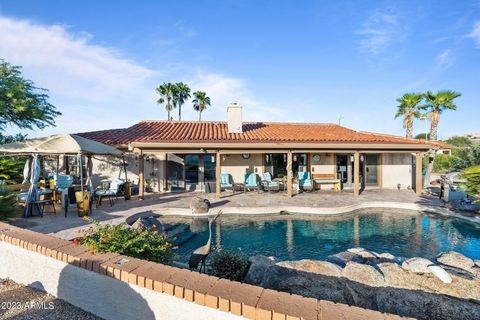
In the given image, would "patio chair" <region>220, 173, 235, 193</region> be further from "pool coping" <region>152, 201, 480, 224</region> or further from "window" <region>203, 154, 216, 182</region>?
"pool coping" <region>152, 201, 480, 224</region>

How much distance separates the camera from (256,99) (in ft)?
71.5

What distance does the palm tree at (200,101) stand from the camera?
113 ft

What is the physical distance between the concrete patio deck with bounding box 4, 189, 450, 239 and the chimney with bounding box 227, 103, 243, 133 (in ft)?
13.9

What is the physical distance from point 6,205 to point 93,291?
6143mm

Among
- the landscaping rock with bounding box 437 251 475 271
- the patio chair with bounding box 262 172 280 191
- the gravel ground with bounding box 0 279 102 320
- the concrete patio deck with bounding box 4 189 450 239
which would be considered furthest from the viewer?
the patio chair with bounding box 262 172 280 191

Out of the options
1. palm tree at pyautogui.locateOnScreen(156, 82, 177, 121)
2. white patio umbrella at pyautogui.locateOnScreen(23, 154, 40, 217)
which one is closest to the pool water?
white patio umbrella at pyautogui.locateOnScreen(23, 154, 40, 217)

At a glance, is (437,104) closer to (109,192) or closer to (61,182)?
(109,192)

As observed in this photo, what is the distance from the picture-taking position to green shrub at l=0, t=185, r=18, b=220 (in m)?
6.77

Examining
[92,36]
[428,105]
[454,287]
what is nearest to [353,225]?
[454,287]

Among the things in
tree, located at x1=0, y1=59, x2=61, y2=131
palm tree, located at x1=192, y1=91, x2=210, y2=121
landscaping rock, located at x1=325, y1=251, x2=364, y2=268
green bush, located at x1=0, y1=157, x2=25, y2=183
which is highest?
palm tree, located at x1=192, y1=91, x2=210, y2=121

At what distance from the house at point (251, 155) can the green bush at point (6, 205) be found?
5154 mm

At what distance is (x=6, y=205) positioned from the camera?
686 cm

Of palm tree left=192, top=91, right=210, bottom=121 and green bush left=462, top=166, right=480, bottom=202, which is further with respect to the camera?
palm tree left=192, top=91, right=210, bottom=121

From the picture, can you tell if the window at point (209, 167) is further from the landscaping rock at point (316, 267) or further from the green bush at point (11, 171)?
the landscaping rock at point (316, 267)
